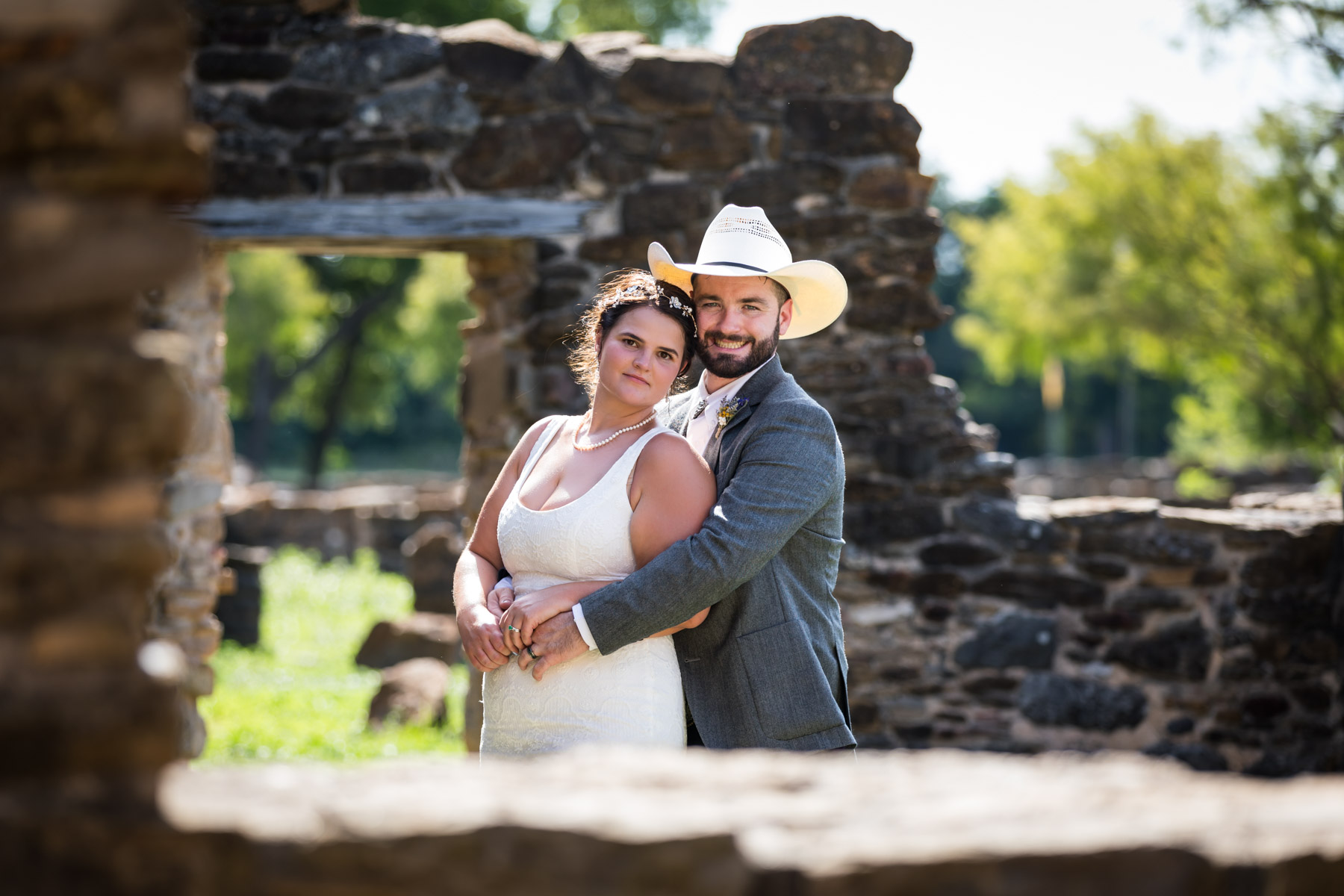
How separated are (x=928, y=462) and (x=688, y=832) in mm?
4320

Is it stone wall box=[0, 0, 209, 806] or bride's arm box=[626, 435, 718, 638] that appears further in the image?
bride's arm box=[626, 435, 718, 638]

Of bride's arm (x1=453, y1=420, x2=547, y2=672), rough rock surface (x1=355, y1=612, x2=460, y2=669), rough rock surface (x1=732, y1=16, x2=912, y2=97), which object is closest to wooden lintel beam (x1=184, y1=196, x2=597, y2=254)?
rough rock surface (x1=732, y1=16, x2=912, y2=97)

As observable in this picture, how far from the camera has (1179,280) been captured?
768 inches

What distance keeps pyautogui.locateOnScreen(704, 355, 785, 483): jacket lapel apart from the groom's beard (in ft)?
0.11

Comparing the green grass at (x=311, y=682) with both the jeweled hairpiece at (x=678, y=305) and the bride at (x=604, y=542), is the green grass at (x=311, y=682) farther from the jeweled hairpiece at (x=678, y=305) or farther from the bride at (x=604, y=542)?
the jeweled hairpiece at (x=678, y=305)

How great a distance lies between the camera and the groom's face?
10.2 ft

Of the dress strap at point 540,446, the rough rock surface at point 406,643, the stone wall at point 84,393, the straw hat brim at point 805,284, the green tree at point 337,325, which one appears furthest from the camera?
the green tree at point 337,325

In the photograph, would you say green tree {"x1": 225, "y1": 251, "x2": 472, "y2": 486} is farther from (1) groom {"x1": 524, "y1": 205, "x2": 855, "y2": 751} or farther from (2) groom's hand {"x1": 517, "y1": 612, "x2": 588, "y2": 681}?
(2) groom's hand {"x1": 517, "y1": 612, "x2": 588, "y2": 681}

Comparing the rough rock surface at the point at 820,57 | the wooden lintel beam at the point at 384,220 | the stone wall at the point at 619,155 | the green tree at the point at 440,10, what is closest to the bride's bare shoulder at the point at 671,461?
the stone wall at the point at 619,155

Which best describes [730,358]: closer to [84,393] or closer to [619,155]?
[84,393]

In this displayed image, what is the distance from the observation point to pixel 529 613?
107 inches

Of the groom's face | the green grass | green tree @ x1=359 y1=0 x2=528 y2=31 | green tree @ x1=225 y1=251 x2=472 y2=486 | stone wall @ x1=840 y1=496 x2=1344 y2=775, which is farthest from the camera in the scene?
green tree @ x1=225 y1=251 x2=472 y2=486

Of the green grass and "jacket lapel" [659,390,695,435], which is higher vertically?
"jacket lapel" [659,390,695,435]

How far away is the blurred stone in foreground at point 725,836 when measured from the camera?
1.38 m
